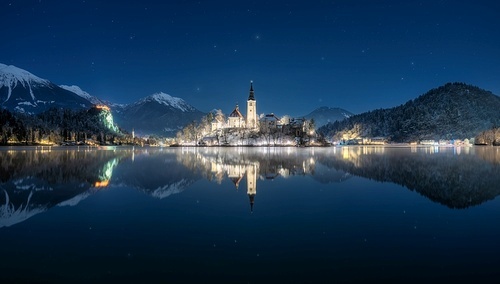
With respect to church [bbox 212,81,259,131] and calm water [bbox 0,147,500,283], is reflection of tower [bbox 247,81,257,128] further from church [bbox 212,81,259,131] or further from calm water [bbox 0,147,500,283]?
calm water [bbox 0,147,500,283]

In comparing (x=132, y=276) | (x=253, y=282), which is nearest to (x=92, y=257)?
(x=132, y=276)

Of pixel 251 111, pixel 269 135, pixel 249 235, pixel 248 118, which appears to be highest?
pixel 251 111

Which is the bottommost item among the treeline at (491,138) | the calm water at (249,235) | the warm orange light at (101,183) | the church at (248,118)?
the calm water at (249,235)

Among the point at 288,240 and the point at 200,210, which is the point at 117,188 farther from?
the point at 288,240

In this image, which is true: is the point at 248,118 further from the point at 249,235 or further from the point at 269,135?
the point at 249,235

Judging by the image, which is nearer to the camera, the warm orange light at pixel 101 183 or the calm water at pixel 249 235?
the calm water at pixel 249 235

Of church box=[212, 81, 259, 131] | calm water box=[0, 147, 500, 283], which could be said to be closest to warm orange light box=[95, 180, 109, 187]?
calm water box=[0, 147, 500, 283]

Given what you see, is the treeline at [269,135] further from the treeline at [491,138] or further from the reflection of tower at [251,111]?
the treeline at [491,138]

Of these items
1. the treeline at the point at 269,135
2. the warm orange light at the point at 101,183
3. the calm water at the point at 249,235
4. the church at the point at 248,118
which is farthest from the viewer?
the church at the point at 248,118

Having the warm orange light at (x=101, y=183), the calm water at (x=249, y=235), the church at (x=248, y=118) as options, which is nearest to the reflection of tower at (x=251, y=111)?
the church at (x=248, y=118)

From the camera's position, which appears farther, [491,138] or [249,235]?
[491,138]

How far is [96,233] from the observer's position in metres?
11.6

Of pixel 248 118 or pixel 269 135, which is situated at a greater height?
pixel 248 118

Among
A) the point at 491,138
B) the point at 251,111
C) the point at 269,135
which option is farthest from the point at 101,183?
the point at 491,138
